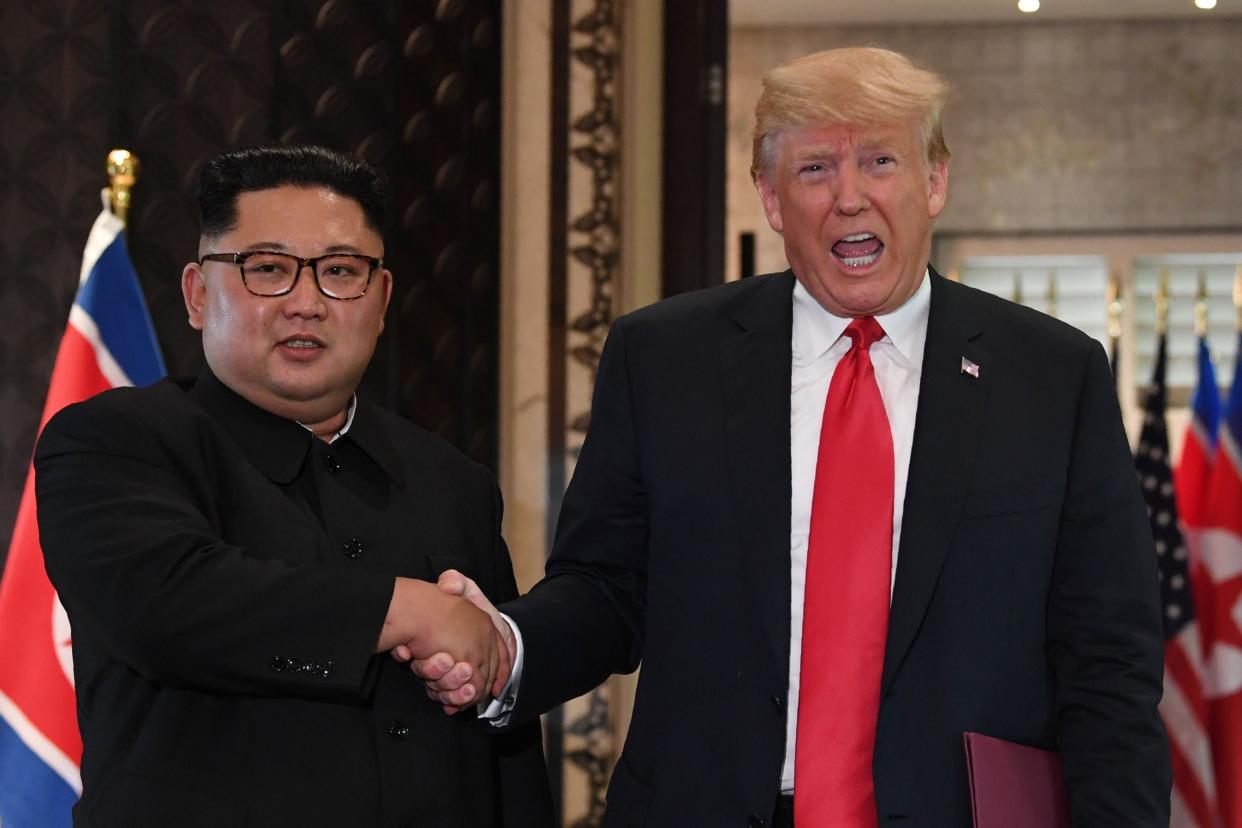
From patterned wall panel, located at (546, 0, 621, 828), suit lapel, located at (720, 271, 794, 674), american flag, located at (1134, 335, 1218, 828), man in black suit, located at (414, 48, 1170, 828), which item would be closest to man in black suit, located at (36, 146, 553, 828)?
man in black suit, located at (414, 48, 1170, 828)

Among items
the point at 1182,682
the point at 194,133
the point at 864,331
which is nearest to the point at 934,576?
the point at 864,331

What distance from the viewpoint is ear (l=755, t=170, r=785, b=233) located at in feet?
6.89

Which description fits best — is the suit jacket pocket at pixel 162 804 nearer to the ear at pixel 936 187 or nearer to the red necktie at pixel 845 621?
the red necktie at pixel 845 621

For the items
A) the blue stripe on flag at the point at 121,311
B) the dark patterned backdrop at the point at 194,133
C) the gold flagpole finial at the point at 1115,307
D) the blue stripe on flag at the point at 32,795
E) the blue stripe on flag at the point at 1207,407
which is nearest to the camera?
the blue stripe on flag at the point at 32,795

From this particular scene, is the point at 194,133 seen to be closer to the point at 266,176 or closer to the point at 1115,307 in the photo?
the point at 266,176

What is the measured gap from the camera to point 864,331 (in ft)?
6.73

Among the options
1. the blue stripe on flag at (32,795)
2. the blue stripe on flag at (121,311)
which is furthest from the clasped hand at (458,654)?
the blue stripe on flag at (121,311)

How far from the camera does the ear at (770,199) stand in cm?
210

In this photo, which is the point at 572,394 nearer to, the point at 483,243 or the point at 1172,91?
the point at 483,243

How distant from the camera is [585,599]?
7.21ft

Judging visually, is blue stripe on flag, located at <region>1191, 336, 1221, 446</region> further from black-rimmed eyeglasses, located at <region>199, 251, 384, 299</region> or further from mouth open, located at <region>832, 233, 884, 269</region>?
black-rimmed eyeglasses, located at <region>199, 251, 384, 299</region>

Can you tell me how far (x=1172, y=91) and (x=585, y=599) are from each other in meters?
6.83

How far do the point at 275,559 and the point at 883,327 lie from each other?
82cm

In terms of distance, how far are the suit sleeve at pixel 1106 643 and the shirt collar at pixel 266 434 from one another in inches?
34.1
